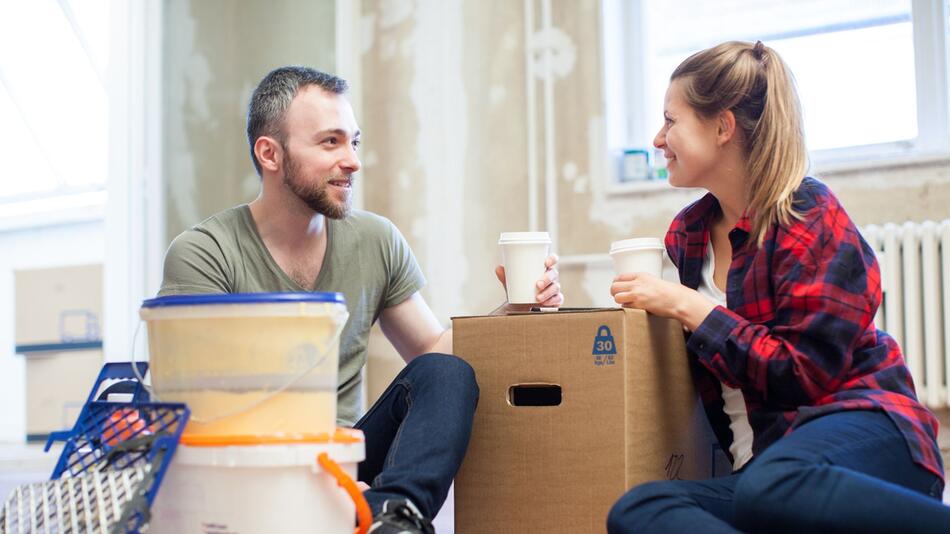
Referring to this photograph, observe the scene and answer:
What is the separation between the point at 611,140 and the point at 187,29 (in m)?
1.62

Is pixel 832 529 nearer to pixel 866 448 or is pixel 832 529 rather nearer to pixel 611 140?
pixel 866 448

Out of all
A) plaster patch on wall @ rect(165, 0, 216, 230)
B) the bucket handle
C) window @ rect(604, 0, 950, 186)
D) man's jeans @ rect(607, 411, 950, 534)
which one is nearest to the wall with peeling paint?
window @ rect(604, 0, 950, 186)

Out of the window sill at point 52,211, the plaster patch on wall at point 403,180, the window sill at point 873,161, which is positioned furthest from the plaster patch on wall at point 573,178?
the window sill at point 52,211

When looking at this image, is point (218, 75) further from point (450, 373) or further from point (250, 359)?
point (250, 359)

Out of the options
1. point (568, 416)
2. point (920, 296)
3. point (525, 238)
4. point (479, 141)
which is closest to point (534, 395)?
point (568, 416)

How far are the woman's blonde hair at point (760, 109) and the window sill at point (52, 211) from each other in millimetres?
3527

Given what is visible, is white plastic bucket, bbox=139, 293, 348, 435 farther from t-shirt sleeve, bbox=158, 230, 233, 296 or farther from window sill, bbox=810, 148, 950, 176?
window sill, bbox=810, 148, 950, 176

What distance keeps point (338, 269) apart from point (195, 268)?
279mm

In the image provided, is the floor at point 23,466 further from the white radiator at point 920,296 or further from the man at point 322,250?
the man at point 322,250

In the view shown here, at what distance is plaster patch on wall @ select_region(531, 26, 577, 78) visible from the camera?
10.9 ft

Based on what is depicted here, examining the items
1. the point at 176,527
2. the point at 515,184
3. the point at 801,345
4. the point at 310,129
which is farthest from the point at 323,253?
the point at 515,184

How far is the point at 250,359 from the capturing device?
1167mm

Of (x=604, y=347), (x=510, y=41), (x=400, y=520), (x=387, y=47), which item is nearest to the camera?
(x=400, y=520)

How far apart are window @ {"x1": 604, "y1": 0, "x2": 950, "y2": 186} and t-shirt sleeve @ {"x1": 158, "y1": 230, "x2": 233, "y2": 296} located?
187cm
